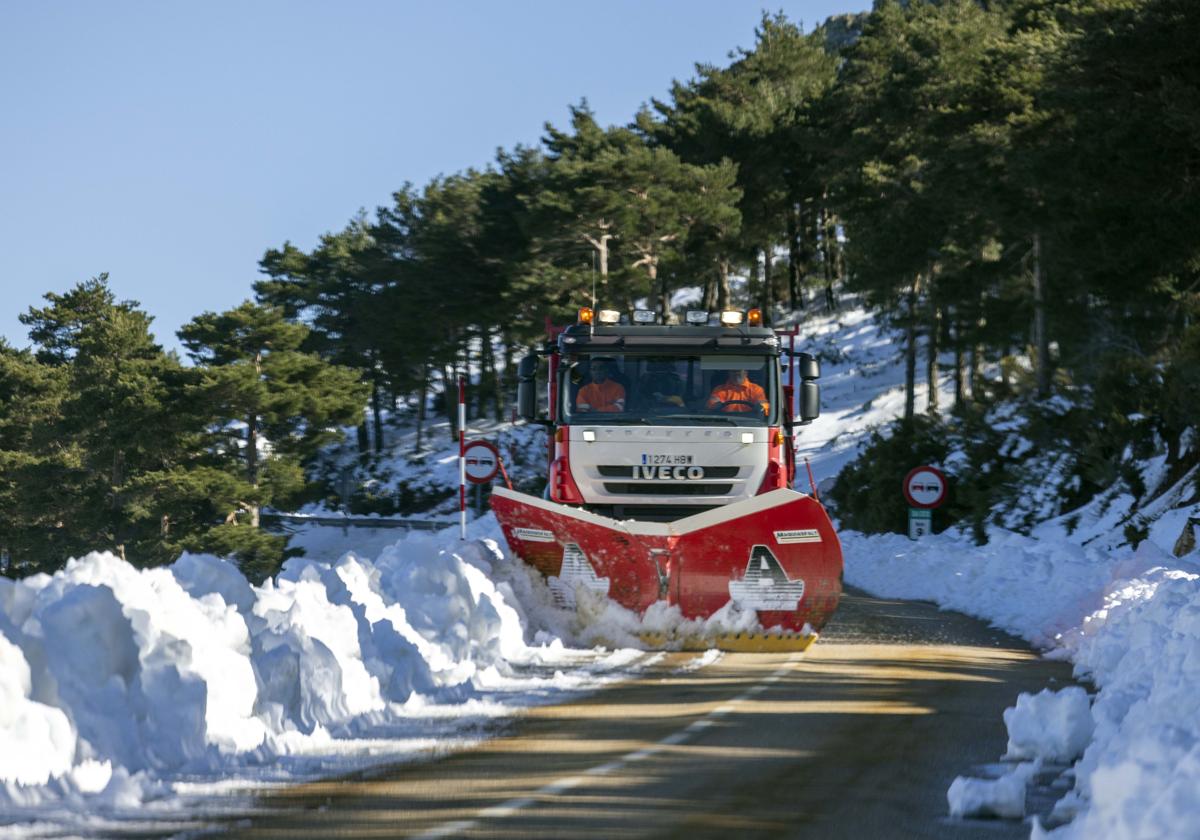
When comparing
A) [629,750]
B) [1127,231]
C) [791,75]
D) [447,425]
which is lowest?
[447,425]

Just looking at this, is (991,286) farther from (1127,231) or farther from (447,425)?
(447,425)

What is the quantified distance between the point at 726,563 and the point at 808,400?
2.00m

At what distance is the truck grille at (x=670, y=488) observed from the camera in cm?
1369

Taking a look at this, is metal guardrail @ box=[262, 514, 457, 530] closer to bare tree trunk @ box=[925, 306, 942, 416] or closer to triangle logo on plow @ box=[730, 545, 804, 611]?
bare tree trunk @ box=[925, 306, 942, 416]

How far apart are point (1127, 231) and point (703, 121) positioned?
1460 inches

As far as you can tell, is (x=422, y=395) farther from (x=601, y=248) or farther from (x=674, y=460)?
(x=674, y=460)

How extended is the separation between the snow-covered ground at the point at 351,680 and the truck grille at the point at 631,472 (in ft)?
4.04

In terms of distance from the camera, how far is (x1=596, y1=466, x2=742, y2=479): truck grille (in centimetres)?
1368

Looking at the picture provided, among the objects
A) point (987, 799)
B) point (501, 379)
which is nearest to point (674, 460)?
point (987, 799)

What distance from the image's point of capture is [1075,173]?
27.2 meters

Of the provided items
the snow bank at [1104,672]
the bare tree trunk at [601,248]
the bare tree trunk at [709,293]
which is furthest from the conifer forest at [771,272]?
the snow bank at [1104,672]

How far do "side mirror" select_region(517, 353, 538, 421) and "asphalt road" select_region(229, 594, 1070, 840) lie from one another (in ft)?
11.1

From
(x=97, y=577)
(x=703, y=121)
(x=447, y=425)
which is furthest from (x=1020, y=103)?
(x=447, y=425)

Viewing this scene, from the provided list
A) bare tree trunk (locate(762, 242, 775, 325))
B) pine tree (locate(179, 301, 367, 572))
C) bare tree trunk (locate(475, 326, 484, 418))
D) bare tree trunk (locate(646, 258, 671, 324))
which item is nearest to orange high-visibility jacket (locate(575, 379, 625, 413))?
bare tree trunk (locate(646, 258, 671, 324))
